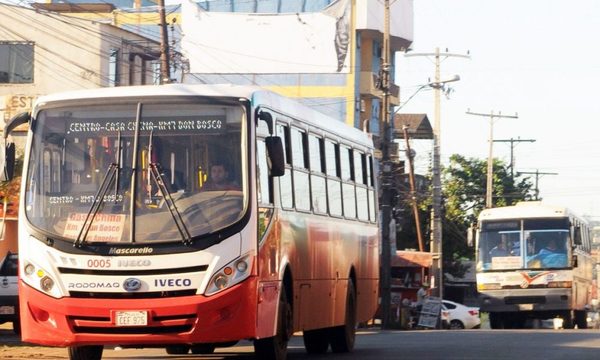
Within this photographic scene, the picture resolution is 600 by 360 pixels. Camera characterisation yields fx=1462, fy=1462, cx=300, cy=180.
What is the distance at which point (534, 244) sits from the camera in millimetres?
39250

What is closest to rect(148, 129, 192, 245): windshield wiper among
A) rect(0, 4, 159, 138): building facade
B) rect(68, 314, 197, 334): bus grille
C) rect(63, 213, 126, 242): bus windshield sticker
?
rect(63, 213, 126, 242): bus windshield sticker

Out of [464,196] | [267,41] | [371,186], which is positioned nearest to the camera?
[371,186]

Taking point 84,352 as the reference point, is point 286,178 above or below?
above

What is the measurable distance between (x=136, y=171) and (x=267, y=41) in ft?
167

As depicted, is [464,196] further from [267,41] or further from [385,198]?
[385,198]

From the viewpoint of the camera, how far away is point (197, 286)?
13953 mm

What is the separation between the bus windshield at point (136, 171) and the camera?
14.2m

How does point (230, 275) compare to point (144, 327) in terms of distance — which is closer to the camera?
point (144, 327)

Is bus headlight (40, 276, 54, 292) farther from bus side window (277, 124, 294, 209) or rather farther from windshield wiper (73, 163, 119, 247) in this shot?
bus side window (277, 124, 294, 209)

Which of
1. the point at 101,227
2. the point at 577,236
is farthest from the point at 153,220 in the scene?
the point at 577,236

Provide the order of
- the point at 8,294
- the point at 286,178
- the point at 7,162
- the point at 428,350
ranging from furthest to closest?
the point at 8,294, the point at 428,350, the point at 286,178, the point at 7,162

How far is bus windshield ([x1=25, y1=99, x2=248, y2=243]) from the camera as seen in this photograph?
14164 mm

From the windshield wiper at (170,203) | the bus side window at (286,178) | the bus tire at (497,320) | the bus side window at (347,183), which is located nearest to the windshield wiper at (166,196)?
the windshield wiper at (170,203)

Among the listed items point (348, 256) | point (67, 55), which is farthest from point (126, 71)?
point (348, 256)
